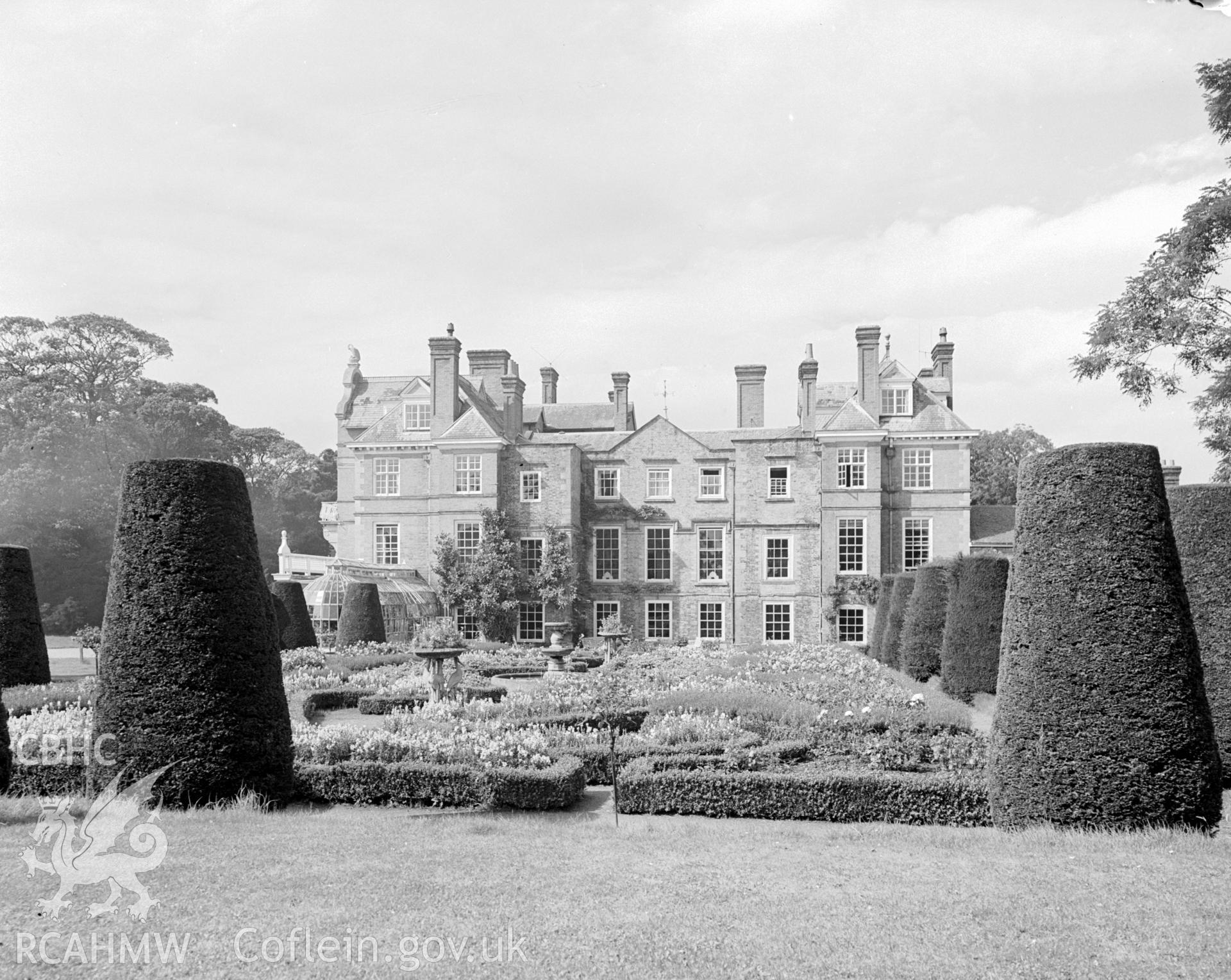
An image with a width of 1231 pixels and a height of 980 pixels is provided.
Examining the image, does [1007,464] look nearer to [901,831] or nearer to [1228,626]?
[1228,626]

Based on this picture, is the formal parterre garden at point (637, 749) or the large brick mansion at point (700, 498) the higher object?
the large brick mansion at point (700, 498)

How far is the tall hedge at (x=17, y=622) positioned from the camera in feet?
45.8

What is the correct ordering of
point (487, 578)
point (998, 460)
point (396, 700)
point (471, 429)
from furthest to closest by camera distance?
point (998, 460) < point (471, 429) < point (487, 578) < point (396, 700)

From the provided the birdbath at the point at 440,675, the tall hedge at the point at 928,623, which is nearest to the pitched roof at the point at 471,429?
the tall hedge at the point at 928,623

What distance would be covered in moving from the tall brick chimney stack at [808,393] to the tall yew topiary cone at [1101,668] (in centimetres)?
2652

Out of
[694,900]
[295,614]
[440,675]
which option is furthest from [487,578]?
[694,900]

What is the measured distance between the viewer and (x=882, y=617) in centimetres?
2614

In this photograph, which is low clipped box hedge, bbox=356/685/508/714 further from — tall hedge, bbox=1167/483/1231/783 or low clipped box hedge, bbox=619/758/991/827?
tall hedge, bbox=1167/483/1231/783

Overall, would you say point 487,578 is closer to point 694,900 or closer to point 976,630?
point 976,630

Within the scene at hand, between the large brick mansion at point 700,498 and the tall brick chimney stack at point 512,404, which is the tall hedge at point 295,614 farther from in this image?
the tall brick chimney stack at point 512,404

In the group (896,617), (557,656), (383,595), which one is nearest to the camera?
(557,656)

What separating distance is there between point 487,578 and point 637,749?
22.9 metres

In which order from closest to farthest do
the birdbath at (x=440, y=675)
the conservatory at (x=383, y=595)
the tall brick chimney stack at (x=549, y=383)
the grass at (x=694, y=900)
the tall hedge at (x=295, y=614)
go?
1. the grass at (x=694, y=900)
2. the birdbath at (x=440, y=675)
3. the tall hedge at (x=295, y=614)
4. the conservatory at (x=383, y=595)
5. the tall brick chimney stack at (x=549, y=383)

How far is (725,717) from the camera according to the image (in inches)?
457
